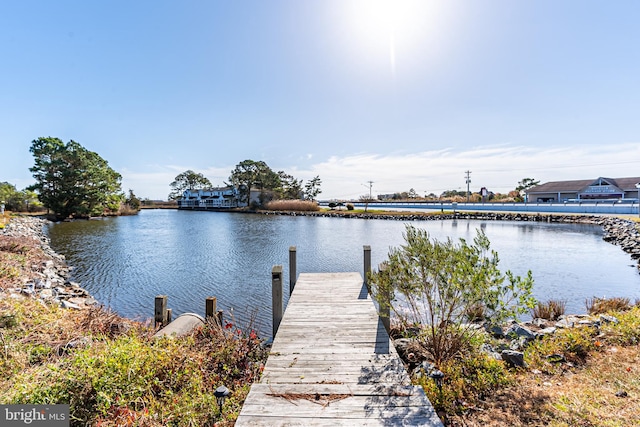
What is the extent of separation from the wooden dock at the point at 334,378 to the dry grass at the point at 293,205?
43.5 m

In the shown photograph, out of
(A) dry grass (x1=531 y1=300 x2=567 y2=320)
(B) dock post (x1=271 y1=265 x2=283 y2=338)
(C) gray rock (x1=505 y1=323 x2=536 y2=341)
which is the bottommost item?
(A) dry grass (x1=531 y1=300 x2=567 y2=320)

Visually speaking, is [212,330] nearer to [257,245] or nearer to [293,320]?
[293,320]

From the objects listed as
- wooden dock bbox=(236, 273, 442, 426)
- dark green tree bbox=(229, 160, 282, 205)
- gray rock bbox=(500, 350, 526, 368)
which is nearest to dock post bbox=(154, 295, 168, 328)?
wooden dock bbox=(236, 273, 442, 426)

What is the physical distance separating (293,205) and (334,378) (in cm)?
4670

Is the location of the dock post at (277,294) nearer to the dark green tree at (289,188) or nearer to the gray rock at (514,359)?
the gray rock at (514,359)

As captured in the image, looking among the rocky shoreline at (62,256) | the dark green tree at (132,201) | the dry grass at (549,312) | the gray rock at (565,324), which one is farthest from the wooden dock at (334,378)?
the dark green tree at (132,201)

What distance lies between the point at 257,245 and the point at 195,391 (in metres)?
14.1

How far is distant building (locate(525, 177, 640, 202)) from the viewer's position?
41.3m

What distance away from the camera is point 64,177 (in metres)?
32.4

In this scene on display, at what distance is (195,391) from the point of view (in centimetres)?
314

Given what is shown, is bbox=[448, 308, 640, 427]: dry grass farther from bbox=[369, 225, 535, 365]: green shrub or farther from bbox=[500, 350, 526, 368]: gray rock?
bbox=[369, 225, 535, 365]: green shrub

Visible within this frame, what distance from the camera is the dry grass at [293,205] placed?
48.8 metres

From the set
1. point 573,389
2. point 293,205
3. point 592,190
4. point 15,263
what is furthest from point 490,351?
point 592,190

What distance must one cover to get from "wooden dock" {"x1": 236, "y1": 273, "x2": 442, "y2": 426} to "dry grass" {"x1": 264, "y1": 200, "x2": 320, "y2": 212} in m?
43.5
